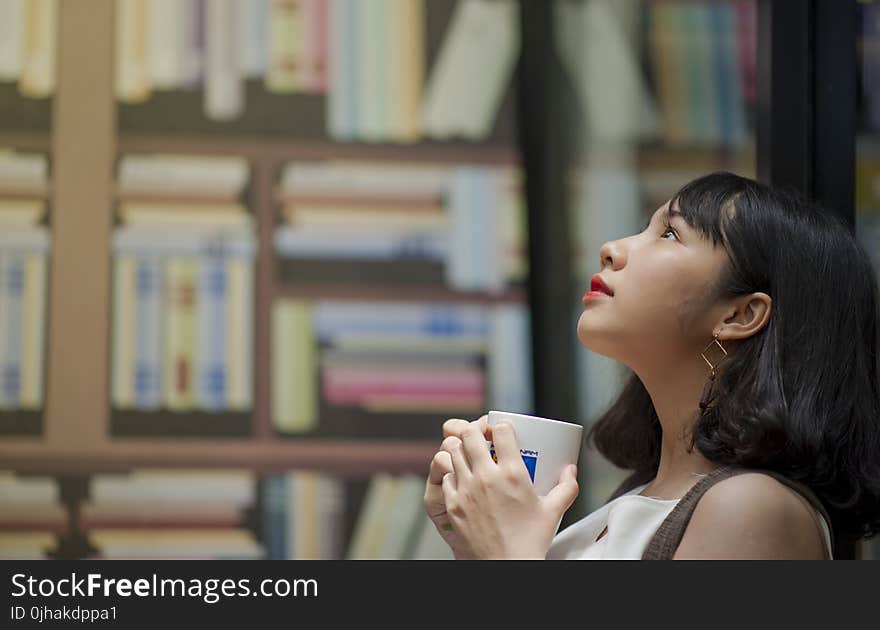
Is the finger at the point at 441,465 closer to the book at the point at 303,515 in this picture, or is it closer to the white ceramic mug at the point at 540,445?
the white ceramic mug at the point at 540,445

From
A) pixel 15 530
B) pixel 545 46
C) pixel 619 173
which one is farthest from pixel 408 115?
pixel 15 530

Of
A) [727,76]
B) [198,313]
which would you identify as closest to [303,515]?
[198,313]

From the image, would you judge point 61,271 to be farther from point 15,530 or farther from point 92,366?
point 15,530

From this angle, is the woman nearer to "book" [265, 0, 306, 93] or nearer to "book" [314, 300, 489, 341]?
"book" [314, 300, 489, 341]

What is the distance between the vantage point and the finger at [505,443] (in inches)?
43.6

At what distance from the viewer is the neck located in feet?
3.98

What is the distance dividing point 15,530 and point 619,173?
1.52 meters

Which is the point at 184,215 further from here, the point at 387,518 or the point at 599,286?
the point at 599,286

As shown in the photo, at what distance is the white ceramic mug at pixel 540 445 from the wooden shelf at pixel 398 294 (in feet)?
4.59

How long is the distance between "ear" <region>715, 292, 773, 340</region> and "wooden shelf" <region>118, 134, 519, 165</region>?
141 centimetres

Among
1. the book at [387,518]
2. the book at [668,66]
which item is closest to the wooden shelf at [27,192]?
the book at [387,518]

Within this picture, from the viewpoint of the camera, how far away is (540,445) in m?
1.13

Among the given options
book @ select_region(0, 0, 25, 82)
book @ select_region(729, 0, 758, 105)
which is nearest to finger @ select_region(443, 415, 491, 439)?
book @ select_region(729, 0, 758, 105)

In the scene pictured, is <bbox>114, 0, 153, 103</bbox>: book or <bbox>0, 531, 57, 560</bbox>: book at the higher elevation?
<bbox>114, 0, 153, 103</bbox>: book
